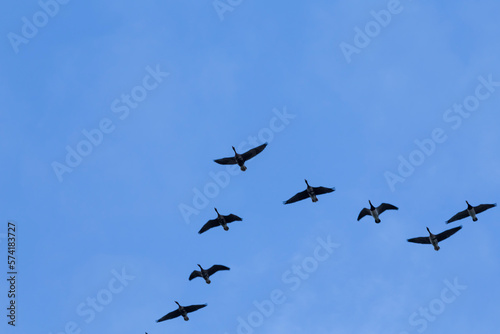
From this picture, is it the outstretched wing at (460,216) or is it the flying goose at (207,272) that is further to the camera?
the flying goose at (207,272)

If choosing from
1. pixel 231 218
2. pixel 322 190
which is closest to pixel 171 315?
pixel 231 218

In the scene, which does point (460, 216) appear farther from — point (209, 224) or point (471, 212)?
point (209, 224)

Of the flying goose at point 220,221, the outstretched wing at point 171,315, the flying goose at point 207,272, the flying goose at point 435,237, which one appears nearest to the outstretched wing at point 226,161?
the flying goose at point 220,221

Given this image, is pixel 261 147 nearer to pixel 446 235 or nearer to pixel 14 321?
pixel 446 235

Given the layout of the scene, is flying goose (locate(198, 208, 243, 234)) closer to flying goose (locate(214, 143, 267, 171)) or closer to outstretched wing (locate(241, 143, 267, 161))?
flying goose (locate(214, 143, 267, 171))

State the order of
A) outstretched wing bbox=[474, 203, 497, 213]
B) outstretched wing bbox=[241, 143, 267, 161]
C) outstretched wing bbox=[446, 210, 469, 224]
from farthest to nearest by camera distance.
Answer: outstretched wing bbox=[446, 210, 469, 224], outstretched wing bbox=[241, 143, 267, 161], outstretched wing bbox=[474, 203, 497, 213]

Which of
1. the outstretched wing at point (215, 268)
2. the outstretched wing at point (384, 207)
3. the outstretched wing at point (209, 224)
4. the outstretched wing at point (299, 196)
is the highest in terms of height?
the outstretched wing at point (209, 224)

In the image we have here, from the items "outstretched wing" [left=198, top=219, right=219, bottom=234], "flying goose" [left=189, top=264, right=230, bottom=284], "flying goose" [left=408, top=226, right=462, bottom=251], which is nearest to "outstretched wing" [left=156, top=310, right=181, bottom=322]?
"flying goose" [left=189, top=264, right=230, bottom=284]

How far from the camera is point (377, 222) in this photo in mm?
90438

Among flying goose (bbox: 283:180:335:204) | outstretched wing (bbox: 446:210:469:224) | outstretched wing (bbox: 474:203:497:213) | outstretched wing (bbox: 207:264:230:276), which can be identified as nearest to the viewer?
outstretched wing (bbox: 474:203:497:213)

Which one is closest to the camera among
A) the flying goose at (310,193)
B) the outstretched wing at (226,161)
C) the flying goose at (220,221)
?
the outstretched wing at (226,161)

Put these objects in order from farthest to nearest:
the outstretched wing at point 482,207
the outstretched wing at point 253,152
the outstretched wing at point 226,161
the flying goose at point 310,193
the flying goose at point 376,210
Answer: the flying goose at point 310,193 < the flying goose at point 376,210 < the outstretched wing at point 226,161 < the outstretched wing at point 253,152 < the outstretched wing at point 482,207

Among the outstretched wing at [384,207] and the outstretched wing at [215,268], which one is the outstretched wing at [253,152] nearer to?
the outstretched wing at [215,268]

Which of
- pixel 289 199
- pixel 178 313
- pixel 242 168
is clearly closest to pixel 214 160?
pixel 242 168
